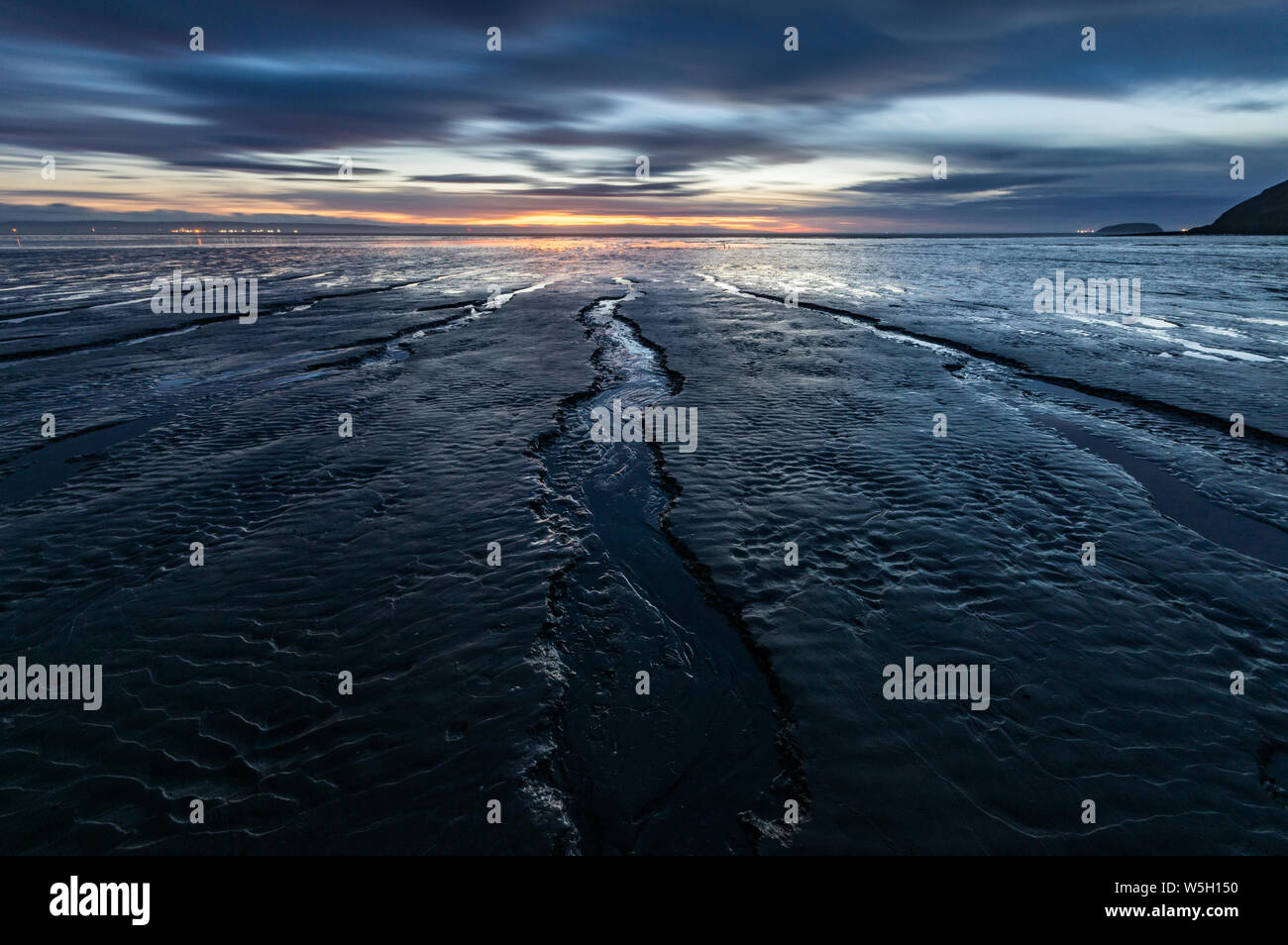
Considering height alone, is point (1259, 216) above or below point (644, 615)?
above

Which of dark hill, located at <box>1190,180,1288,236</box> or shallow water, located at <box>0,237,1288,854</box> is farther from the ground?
dark hill, located at <box>1190,180,1288,236</box>

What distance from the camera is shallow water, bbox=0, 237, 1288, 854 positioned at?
3.76m

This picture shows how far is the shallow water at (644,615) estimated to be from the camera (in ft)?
12.3

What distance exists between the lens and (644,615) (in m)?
Result: 5.64

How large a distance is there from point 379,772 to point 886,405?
10.9m

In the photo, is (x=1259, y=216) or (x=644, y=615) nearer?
(x=644, y=615)

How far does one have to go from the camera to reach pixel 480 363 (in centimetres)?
1553

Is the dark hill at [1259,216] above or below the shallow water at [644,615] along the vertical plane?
above

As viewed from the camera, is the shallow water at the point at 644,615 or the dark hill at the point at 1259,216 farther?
the dark hill at the point at 1259,216

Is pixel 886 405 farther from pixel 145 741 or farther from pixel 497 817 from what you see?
pixel 145 741

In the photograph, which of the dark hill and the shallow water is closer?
the shallow water
